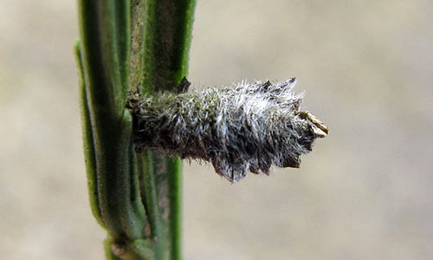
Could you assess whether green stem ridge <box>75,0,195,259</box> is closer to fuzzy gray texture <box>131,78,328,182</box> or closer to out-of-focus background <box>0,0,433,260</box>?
fuzzy gray texture <box>131,78,328,182</box>

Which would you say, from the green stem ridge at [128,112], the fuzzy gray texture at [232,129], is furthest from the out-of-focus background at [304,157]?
the fuzzy gray texture at [232,129]

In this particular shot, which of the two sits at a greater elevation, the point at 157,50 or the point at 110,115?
the point at 157,50

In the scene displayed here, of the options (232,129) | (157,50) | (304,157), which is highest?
(304,157)

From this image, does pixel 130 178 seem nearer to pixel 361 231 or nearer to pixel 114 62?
pixel 114 62

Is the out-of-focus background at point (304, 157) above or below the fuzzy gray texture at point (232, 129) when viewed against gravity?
above

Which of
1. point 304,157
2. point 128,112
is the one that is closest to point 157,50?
point 128,112

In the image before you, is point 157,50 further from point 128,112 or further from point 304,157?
point 304,157

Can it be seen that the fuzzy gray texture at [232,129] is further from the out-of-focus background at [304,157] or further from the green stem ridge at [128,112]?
the out-of-focus background at [304,157]

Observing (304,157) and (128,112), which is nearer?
(128,112)
